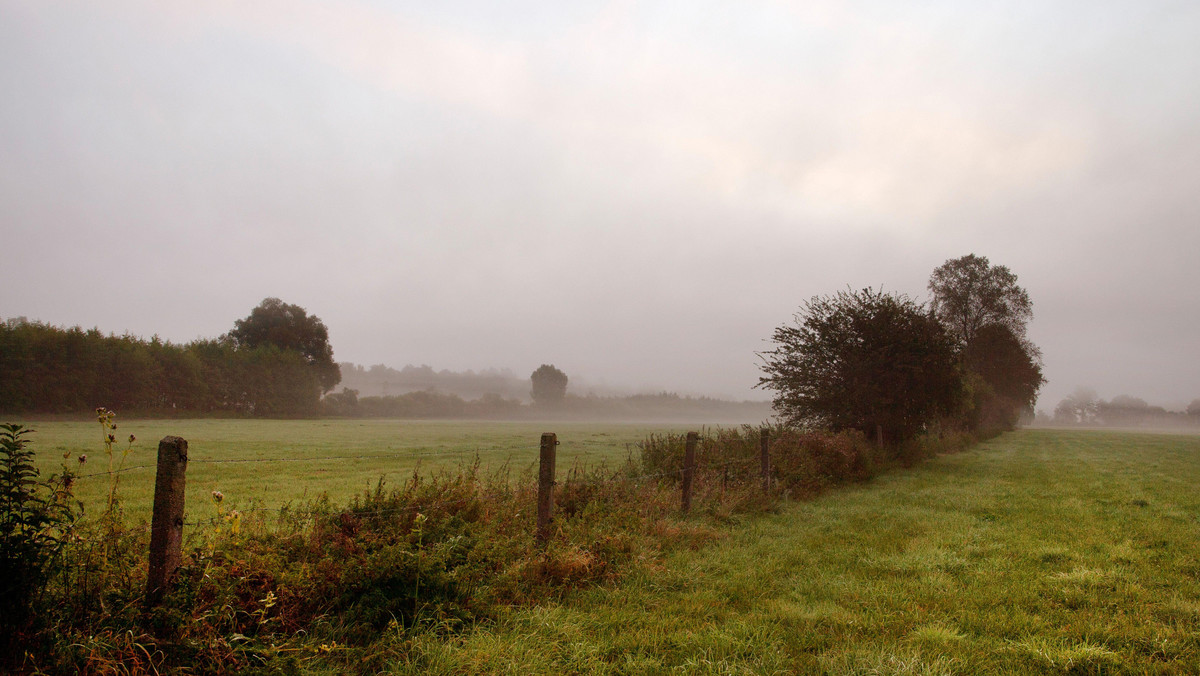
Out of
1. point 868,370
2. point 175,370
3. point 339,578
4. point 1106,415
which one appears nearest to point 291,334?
point 175,370

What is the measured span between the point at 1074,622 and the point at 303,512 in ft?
24.7

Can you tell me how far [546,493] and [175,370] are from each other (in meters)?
58.3

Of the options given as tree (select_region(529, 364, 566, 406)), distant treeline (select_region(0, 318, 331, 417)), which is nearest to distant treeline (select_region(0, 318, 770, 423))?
distant treeline (select_region(0, 318, 331, 417))

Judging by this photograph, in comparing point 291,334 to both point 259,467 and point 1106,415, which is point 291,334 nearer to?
A: point 259,467

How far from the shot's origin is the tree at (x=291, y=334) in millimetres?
71750

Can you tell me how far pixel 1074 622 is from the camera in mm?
5105

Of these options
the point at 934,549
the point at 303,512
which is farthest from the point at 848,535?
the point at 303,512

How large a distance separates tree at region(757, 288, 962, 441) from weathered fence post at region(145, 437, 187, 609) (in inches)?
784

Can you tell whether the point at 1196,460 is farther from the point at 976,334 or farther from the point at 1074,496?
the point at 976,334

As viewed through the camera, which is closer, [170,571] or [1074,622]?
[170,571]

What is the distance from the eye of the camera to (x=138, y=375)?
4672 centimetres

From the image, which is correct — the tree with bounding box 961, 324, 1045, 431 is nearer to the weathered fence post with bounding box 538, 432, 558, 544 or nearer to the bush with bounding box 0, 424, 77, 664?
the weathered fence post with bounding box 538, 432, 558, 544

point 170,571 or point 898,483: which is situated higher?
point 170,571

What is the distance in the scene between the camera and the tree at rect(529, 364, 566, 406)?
14738cm
